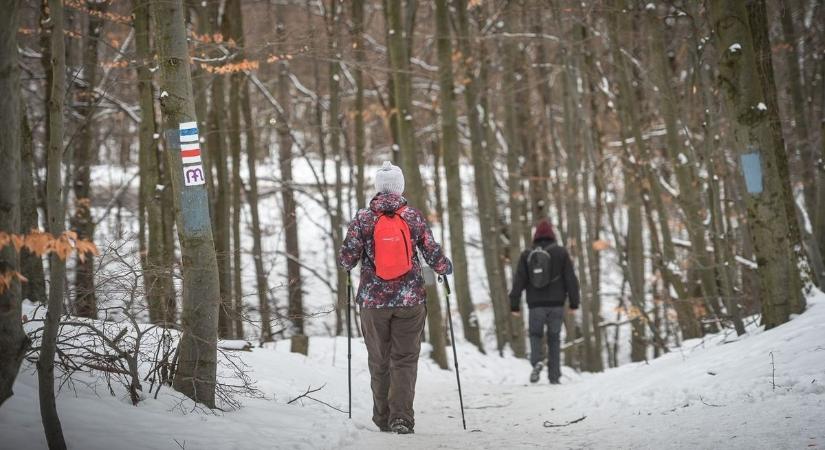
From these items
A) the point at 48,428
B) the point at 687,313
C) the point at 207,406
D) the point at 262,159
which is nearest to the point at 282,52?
the point at 207,406

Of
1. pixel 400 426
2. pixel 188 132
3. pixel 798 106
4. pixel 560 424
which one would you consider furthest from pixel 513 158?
pixel 188 132

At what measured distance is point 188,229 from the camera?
5.22 metres

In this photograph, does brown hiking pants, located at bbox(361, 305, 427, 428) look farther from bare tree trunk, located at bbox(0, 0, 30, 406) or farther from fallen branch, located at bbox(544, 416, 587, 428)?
bare tree trunk, located at bbox(0, 0, 30, 406)

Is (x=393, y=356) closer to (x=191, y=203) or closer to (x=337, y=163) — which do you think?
(x=191, y=203)

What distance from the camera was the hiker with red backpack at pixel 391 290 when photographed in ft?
19.3

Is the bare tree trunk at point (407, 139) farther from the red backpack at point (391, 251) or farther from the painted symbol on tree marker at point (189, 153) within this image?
the painted symbol on tree marker at point (189, 153)

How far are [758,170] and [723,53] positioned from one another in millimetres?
1268

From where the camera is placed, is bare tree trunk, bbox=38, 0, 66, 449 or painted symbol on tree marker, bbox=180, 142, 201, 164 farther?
painted symbol on tree marker, bbox=180, 142, 201, 164

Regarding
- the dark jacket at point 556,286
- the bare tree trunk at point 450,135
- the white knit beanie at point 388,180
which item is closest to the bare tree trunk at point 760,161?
→ the dark jacket at point 556,286

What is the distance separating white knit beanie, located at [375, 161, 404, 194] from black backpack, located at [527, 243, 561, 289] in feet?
13.9

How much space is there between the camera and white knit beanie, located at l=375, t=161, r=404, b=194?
6.14 meters

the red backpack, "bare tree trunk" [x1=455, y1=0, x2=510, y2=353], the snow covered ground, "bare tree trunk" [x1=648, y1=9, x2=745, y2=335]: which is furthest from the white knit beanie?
"bare tree trunk" [x1=455, y1=0, x2=510, y2=353]

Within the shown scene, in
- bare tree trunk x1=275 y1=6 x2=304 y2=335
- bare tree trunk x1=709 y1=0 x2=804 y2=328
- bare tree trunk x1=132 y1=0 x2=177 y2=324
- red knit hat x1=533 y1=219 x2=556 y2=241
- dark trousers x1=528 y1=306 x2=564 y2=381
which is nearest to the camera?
bare tree trunk x1=709 y1=0 x2=804 y2=328

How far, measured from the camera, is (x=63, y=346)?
4789 mm
